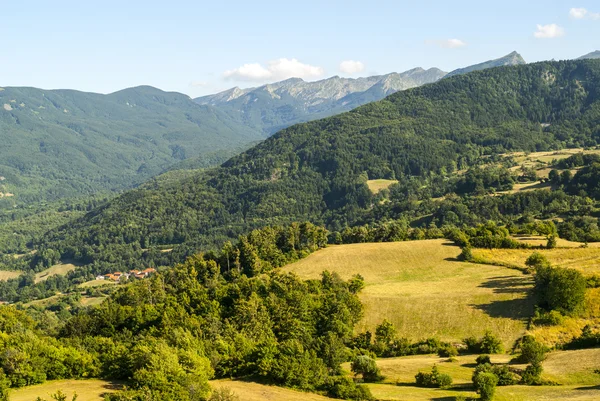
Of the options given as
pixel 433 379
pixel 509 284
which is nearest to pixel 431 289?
pixel 509 284

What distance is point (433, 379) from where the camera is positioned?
54.8m

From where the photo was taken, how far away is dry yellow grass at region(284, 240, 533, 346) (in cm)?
7869

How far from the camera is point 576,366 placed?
55906mm

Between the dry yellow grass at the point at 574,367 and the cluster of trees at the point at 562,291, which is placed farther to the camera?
the cluster of trees at the point at 562,291

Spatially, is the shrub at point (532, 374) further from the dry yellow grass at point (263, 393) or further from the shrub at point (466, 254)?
the shrub at point (466, 254)

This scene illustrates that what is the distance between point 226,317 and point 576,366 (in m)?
53.0

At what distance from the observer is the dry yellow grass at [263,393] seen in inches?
1976

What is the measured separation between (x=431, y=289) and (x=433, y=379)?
40.6m

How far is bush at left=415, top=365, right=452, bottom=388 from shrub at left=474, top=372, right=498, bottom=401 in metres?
5.63

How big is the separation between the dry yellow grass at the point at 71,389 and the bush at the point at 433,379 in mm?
33224

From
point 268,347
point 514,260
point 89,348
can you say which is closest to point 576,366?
point 268,347

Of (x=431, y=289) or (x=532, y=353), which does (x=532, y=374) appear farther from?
(x=431, y=289)

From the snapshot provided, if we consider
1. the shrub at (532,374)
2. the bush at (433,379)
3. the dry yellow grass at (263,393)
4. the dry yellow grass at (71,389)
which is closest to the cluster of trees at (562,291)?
the shrub at (532,374)

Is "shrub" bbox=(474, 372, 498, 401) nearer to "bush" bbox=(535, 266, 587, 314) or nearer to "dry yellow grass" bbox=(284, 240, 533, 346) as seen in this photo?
"dry yellow grass" bbox=(284, 240, 533, 346)
